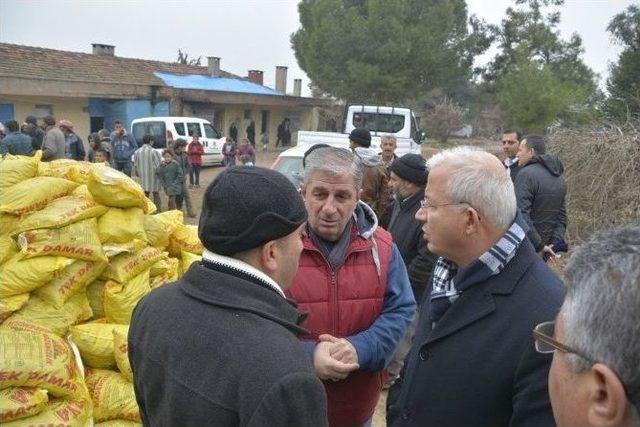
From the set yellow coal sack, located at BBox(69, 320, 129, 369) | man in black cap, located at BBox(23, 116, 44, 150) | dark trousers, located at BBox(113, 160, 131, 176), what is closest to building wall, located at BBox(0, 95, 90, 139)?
dark trousers, located at BBox(113, 160, 131, 176)

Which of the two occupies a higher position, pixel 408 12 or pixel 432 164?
pixel 408 12

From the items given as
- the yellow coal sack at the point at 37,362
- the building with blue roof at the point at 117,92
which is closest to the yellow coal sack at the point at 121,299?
the yellow coal sack at the point at 37,362

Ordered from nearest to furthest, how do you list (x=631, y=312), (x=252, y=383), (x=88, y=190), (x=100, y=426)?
(x=631, y=312) → (x=252, y=383) → (x=100, y=426) → (x=88, y=190)

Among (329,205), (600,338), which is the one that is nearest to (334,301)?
(329,205)

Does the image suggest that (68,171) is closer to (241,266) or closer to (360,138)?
(241,266)

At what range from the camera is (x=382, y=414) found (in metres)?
4.29

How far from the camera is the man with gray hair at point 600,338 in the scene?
99cm

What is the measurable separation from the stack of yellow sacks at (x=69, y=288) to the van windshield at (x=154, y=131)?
13826 millimetres

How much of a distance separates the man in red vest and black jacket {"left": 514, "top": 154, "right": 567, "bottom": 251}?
295 cm

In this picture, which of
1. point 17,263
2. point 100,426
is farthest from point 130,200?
point 100,426

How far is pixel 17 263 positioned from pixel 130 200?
0.73 meters

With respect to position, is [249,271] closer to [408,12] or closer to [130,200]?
[130,200]

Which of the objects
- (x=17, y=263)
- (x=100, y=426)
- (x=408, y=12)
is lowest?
(x=100, y=426)

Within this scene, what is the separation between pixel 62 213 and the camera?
3262 mm
